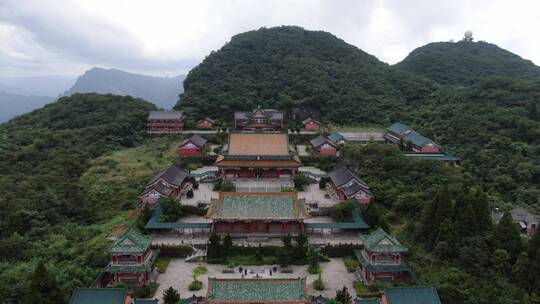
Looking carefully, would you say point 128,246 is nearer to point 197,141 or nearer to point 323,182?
point 323,182

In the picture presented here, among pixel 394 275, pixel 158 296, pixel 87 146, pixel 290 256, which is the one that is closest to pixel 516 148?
pixel 394 275

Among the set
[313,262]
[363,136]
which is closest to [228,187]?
[313,262]

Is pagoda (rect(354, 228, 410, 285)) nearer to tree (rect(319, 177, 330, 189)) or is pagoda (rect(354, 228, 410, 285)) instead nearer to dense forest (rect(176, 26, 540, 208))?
tree (rect(319, 177, 330, 189))

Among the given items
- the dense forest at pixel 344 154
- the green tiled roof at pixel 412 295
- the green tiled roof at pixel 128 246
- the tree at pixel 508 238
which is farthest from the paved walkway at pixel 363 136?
the green tiled roof at pixel 128 246

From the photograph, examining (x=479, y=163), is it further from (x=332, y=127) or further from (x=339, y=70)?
(x=339, y=70)

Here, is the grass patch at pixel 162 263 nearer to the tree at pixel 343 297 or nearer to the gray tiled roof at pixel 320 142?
the tree at pixel 343 297

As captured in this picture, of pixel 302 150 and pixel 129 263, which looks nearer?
pixel 129 263
